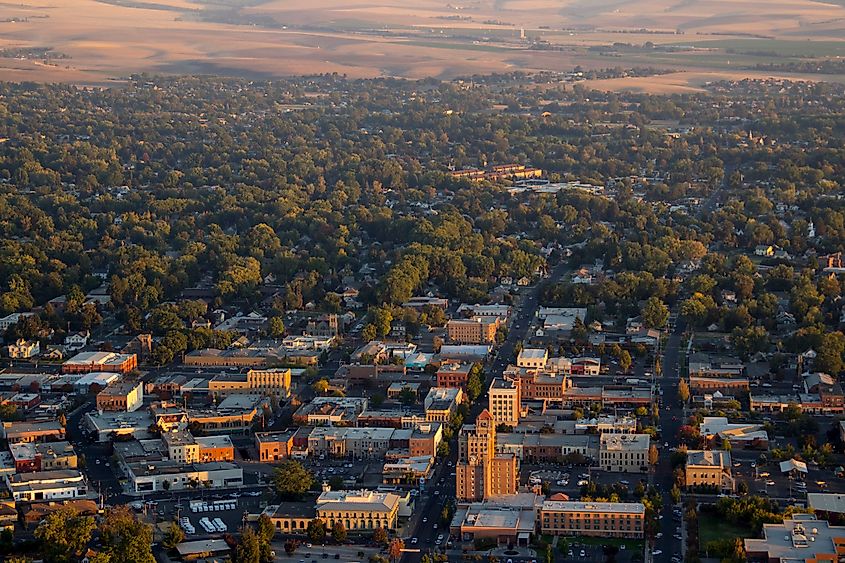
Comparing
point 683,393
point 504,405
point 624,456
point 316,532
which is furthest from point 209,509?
point 683,393

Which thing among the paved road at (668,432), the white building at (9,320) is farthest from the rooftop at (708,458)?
the white building at (9,320)

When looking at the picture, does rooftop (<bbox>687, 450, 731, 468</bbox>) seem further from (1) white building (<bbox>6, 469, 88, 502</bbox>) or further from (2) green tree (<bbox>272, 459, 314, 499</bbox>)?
(1) white building (<bbox>6, 469, 88, 502</bbox>)

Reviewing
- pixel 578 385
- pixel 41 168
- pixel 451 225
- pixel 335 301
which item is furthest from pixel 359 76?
pixel 578 385

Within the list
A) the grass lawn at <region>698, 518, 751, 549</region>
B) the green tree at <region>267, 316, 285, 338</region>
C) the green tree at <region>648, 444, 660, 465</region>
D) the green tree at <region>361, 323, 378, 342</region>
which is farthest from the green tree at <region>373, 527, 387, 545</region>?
the green tree at <region>267, 316, 285, 338</region>

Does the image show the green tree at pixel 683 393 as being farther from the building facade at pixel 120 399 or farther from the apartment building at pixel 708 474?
the building facade at pixel 120 399

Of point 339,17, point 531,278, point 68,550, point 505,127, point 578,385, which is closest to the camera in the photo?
point 68,550

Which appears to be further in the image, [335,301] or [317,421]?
[335,301]

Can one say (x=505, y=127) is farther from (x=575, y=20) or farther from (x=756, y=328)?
(x=575, y=20)

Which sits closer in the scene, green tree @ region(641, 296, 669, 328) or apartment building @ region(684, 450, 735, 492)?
apartment building @ region(684, 450, 735, 492)
